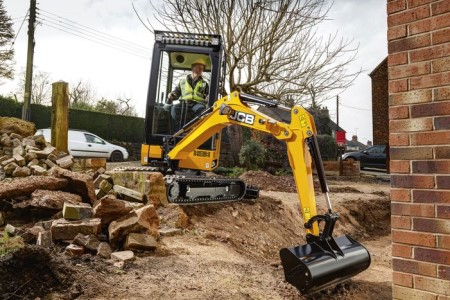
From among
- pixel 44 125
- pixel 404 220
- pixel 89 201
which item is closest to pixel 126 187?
pixel 89 201

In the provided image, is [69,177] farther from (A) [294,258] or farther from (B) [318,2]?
(B) [318,2]

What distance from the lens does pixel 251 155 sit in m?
14.1

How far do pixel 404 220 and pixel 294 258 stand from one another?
3.98ft

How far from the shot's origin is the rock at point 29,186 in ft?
15.6

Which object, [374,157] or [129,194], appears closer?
[129,194]

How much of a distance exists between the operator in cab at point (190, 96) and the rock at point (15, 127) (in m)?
3.78

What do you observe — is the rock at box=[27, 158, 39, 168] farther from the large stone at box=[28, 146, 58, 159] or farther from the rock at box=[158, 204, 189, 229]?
the rock at box=[158, 204, 189, 229]

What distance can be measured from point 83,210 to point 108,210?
11.0 inches

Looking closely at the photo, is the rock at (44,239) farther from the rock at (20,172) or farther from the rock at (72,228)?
the rock at (20,172)

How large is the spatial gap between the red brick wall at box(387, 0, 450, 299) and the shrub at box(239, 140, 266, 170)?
11820mm

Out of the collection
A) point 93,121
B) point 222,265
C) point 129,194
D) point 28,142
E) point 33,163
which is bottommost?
point 222,265

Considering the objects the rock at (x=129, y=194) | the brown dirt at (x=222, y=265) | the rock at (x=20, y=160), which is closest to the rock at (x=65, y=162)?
the rock at (x=20, y=160)

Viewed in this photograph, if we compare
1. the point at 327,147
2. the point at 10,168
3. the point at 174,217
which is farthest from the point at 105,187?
the point at 327,147

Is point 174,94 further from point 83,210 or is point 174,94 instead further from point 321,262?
point 321,262
